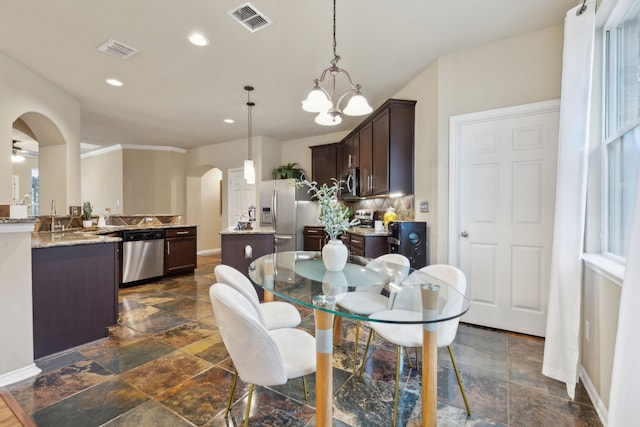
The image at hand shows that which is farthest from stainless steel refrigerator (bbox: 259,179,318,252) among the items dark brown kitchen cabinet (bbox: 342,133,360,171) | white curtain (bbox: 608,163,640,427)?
white curtain (bbox: 608,163,640,427)

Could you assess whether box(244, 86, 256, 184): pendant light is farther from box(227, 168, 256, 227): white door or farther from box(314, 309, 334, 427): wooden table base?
box(314, 309, 334, 427): wooden table base

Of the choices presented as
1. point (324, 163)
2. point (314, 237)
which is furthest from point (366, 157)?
point (314, 237)

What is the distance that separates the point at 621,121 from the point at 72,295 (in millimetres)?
4237

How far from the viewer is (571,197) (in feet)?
6.19

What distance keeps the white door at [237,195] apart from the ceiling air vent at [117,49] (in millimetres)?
3508

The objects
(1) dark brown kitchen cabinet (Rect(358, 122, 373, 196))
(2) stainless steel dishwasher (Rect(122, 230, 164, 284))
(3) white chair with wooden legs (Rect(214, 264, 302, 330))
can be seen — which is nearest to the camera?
(3) white chair with wooden legs (Rect(214, 264, 302, 330))

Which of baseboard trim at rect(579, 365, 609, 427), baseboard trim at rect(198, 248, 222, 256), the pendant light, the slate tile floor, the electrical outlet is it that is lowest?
baseboard trim at rect(198, 248, 222, 256)

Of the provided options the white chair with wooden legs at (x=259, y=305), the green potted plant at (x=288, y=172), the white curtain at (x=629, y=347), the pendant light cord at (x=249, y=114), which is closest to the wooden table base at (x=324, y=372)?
the white chair with wooden legs at (x=259, y=305)

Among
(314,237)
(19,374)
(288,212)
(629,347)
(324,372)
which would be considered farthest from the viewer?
(288,212)

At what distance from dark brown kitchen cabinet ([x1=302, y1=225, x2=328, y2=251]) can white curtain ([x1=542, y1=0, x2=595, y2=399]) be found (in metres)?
3.53

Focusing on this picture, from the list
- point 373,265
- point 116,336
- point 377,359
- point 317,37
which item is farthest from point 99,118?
point 377,359

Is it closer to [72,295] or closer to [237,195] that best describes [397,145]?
[72,295]

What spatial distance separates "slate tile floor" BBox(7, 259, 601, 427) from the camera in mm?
1546

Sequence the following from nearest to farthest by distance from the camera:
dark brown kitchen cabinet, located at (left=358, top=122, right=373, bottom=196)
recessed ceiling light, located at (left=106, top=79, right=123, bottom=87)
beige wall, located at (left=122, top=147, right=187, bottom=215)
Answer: recessed ceiling light, located at (left=106, top=79, right=123, bottom=87)
dark brown kitchen cabinet, located at (left=358, top=122, right=373, bottom=196)
beige wall, located at (left=122, top=147, right=187, bottom=215)
